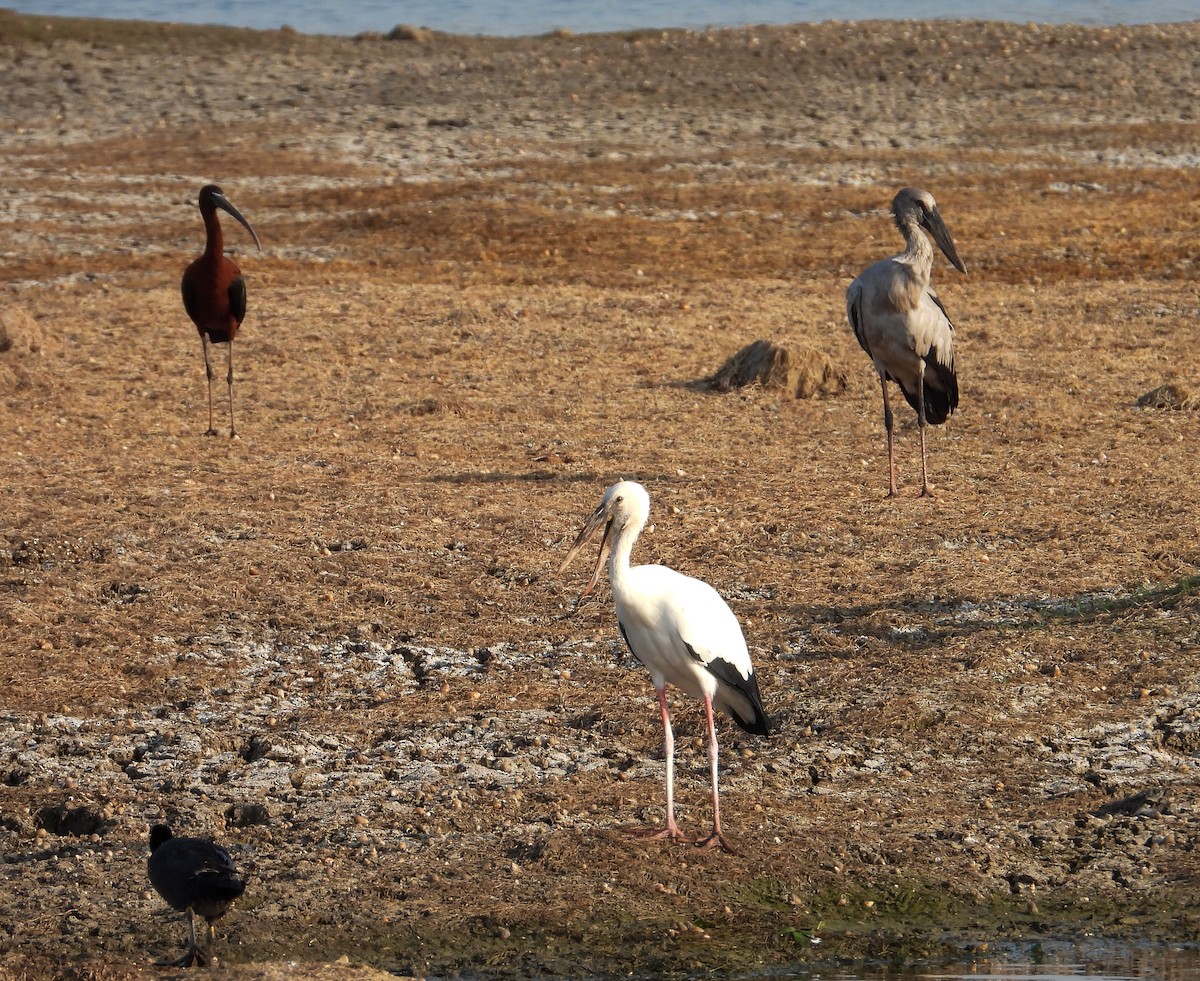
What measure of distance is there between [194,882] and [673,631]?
1.87 m

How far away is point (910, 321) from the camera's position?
11062 mm

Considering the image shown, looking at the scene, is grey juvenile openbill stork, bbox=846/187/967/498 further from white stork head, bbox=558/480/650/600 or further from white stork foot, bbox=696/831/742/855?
white stork foot, bbox=696/831/742/855

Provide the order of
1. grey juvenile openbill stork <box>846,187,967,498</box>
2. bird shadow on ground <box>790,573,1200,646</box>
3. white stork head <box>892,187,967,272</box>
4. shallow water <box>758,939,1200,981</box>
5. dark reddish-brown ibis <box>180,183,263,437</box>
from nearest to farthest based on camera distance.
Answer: shallow water <box>758,939,1200,981</box>
bird shadow on ground <box>790,573,1200,646</box>
grey juvenile openbill stork <box>846,187,967,498</box>
white stork head <box>892,187,967,272</box>
dark reddish-brown ibis <box>180,183,263,437</box>

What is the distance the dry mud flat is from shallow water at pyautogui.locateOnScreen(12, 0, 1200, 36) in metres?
22.8

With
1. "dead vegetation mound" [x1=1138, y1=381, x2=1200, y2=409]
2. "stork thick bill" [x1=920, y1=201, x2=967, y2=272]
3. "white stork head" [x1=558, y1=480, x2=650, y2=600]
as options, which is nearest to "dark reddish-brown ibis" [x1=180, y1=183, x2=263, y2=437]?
"stork thick bill" [x1=920, y1=201, x2=967, y2=272]

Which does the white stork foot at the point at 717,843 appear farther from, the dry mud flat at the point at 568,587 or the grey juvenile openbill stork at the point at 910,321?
the grey juvenile openbill stork at the point at 910,321

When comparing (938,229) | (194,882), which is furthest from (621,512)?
(938,229)

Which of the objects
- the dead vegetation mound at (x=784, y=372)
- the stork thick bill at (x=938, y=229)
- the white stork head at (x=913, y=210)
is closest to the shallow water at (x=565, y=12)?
the dead vegetation mound at (x=784, y=372)

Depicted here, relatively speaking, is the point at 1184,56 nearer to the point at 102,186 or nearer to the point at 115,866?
the point at 102,186

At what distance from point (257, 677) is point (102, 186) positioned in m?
16.4

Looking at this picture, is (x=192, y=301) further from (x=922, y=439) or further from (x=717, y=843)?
(x=717, y=843)

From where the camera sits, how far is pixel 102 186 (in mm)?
22953

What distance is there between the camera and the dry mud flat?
607cm

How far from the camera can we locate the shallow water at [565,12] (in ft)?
141
